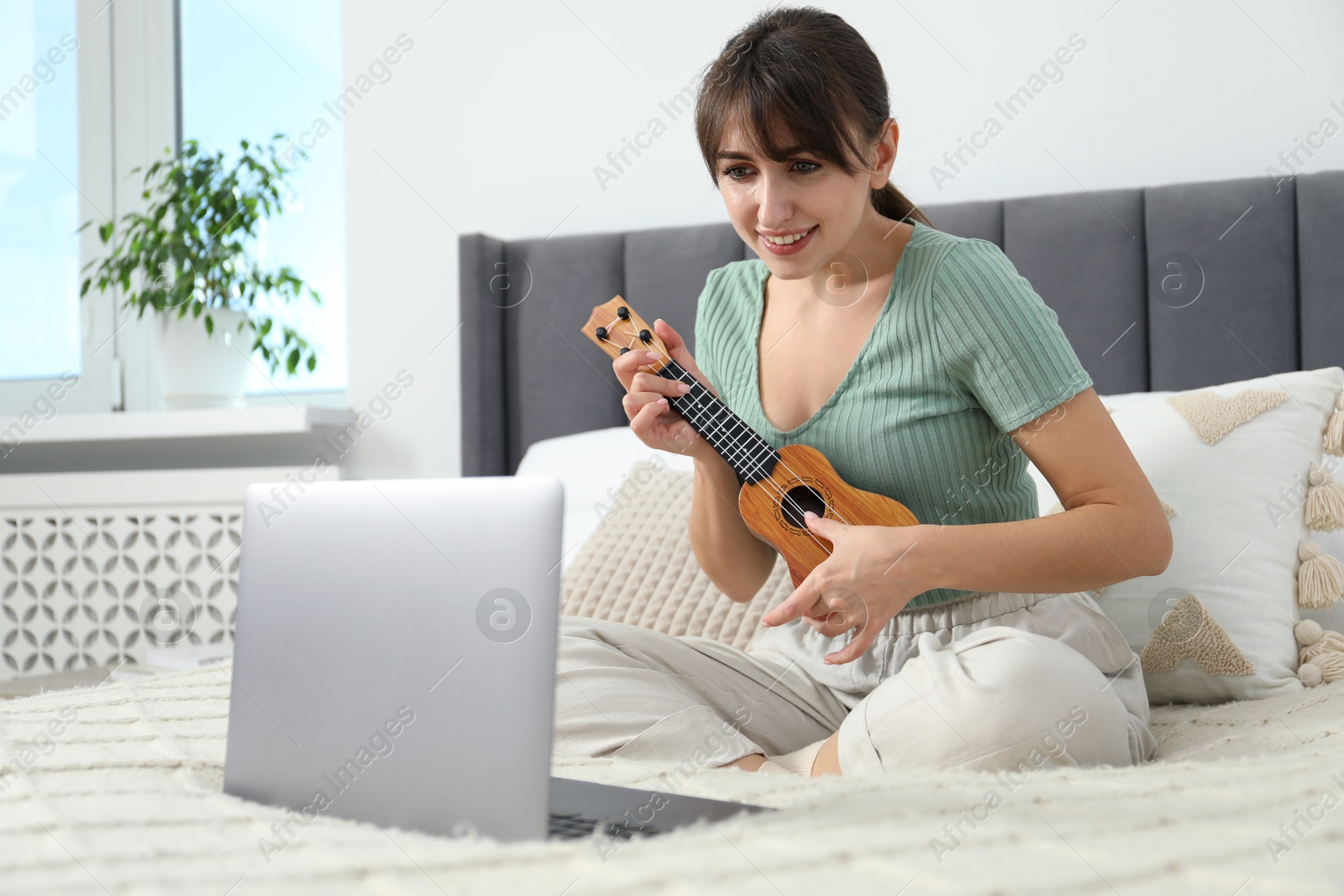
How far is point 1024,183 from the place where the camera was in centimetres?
171

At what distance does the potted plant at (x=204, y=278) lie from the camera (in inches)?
81.7

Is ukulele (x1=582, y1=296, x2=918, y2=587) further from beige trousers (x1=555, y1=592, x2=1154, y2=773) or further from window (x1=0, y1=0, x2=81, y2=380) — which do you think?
window (x1=0, y1=0, x2=81, y2=380)

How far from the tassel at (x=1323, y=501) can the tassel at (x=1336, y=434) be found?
0.09 ft

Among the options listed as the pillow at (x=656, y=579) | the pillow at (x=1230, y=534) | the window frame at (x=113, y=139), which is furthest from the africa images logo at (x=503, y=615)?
the window frame at (x=113, y=139)

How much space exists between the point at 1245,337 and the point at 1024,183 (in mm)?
419

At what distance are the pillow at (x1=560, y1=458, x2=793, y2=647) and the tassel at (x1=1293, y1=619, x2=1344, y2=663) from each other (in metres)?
0.55

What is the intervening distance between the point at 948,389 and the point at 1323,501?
553 mm

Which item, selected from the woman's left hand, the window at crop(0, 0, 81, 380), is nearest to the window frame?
the window at crop(0, 0, 81, 380)

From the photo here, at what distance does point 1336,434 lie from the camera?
1.22 meters

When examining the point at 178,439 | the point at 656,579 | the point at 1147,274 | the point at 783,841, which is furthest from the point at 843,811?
the point at 178,439

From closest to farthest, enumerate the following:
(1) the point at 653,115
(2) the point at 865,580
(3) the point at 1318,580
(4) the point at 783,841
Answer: (4) the point at 783,841
(2) the point at 865,580
(3) the point at 1318,580
(1) the point at 653,115

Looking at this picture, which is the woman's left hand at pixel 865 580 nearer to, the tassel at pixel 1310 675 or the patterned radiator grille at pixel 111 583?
the tassel at pixel 1310 675

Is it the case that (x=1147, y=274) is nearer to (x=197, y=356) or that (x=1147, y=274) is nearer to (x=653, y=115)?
(x=653, y=115)

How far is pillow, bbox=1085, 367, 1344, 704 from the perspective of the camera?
1114 mm
